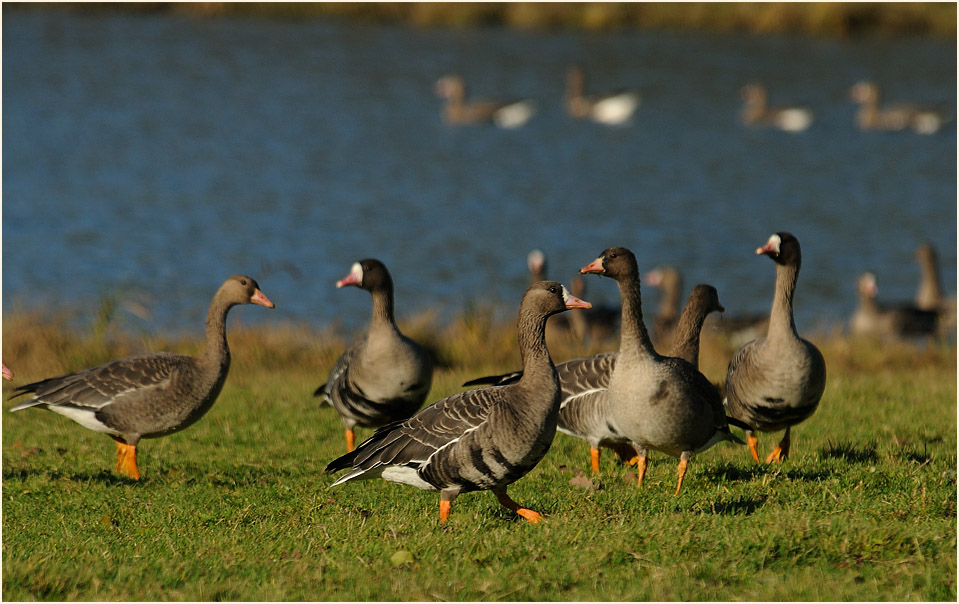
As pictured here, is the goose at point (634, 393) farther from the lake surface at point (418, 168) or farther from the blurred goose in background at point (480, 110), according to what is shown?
the blurred goose in background at point (480, 110)

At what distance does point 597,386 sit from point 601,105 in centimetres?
3396

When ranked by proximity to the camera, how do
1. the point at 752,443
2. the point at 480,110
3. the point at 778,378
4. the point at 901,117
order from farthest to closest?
the point at 480,110 < the point at 901,117 < the point at 752,443 < the point at 778,378

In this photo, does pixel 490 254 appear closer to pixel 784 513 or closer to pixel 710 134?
pixel 710 134

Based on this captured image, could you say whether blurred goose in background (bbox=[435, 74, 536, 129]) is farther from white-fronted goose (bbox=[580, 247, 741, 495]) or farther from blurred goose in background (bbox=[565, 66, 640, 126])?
white-fronted goose (bbox=[580, 247, 741, 495])

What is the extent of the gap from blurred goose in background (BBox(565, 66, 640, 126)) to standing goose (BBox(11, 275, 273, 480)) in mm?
33763

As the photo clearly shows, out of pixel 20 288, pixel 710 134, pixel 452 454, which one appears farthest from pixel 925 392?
pixel 710 134

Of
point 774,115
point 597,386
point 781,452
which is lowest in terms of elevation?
point 781,452

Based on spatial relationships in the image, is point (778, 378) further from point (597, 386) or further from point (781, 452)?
point (597, 386)

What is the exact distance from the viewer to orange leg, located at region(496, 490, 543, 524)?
24.8 ft

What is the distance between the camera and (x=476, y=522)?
7602 millimetres

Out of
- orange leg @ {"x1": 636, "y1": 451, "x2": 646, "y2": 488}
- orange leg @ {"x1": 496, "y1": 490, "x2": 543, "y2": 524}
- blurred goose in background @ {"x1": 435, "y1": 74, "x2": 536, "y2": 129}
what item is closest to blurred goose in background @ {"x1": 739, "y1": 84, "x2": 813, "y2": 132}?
blurred goose in background @ {"x1": 435, "y1": 74, "x2": 536, "y2": 129}

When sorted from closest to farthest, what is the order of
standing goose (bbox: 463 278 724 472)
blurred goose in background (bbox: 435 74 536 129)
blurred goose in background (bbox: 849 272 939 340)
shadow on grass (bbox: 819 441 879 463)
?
standing goose (bbox: 463 278 724 472)
shadow on grass (bbox: 819 441 879 463)
blurred goose in background (bbox: 849 272 939 340)
blurred goose in background (bbox: 435 74 536 129)

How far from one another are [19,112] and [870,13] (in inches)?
1454

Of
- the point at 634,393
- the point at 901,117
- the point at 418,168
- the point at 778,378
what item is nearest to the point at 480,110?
the point at 418,168
